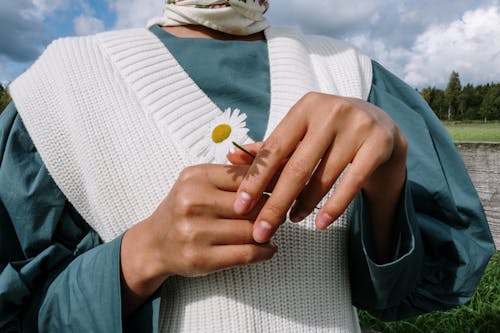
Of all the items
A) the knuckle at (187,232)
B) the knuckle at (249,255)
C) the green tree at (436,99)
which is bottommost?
the green tree at (436,99)

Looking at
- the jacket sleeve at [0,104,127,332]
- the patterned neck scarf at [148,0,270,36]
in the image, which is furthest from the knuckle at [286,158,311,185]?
the patterned neck scarf at [148,0,270,36]

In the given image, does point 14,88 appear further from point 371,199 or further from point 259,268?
point 371,199

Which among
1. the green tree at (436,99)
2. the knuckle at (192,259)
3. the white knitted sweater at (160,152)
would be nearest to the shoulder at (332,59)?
the white knitted sweater at (160,152)

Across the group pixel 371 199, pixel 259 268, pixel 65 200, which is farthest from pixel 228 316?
pixel 65 200

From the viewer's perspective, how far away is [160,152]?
0.90 m

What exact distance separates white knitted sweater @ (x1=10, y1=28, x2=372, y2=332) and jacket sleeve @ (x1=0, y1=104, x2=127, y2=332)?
54 millimetres

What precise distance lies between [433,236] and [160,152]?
0.67m

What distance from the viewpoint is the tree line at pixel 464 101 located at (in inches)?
2232

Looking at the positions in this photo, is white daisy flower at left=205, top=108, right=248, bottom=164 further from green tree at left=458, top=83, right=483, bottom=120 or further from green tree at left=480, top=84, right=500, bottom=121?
green tree at left=458, top=83, right=483, bottom=120

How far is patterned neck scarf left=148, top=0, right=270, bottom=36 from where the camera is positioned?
3.65ft

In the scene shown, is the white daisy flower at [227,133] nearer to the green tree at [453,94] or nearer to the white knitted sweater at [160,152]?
the white knitted sweater at [160,152]

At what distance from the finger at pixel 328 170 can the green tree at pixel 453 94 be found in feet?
207

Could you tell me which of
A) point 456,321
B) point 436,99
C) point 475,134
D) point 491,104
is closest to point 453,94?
point 436,99

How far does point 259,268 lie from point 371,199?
26 cm
